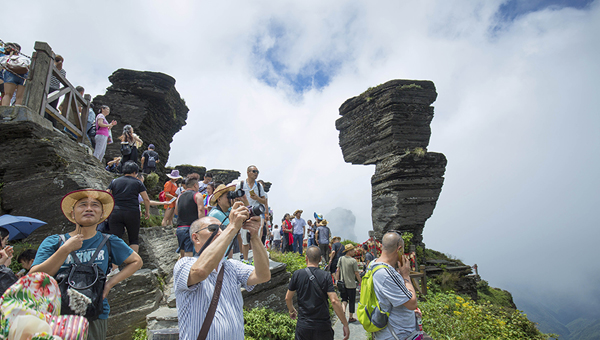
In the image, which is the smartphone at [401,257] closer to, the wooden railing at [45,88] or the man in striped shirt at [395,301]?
the man in striped shirt at [395,301]

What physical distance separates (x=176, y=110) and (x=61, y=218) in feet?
63.7

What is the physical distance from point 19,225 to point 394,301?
6623 mm

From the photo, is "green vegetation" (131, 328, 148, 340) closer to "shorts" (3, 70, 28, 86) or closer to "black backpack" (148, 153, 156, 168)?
"shorts" (3, 70, 28, 86)

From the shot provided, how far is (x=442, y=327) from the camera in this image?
7223 mm

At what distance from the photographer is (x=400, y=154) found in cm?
1905

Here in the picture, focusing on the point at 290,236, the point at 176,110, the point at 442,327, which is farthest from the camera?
the point at 176,110

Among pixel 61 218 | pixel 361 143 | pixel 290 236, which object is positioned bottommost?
pixel 61 218

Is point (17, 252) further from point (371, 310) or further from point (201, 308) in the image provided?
point (371, 310)

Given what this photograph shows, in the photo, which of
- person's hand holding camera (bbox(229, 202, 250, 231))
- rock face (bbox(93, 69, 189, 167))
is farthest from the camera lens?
rock face (bbox(93, 69, 189, 167))

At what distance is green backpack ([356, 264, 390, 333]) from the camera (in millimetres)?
3309

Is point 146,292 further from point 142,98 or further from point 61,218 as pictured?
point 142,98

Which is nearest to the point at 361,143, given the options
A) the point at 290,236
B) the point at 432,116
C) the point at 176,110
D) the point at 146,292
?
the point at 432,116

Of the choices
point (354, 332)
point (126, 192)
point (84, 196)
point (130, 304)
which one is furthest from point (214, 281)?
point (354, 332)

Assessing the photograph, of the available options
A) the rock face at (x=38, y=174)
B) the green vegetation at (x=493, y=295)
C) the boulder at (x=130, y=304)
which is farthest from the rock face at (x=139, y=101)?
the green vegetation at (x=493, y=295)
